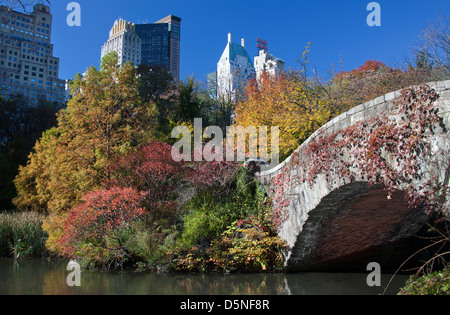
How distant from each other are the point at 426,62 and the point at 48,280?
16096 mm

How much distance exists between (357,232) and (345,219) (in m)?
0.87

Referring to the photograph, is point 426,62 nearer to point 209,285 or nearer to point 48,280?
point 209,285

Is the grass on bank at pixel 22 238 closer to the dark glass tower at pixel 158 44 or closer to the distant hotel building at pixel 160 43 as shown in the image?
the distant hotel building at pixel 160 43

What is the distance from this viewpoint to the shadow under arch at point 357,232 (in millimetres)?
6988

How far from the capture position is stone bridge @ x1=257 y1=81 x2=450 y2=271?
641 cm

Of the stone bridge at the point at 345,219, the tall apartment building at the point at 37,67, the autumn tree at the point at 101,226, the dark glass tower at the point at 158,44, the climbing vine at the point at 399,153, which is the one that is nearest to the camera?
the climbing vine at the point at 399,153

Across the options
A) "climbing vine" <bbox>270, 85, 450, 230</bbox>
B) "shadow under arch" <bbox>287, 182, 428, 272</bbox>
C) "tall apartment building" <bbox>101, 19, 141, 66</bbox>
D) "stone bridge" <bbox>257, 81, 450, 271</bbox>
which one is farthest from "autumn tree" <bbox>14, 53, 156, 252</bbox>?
"tall apartment building" <bbox>101, 19, 141, 66</bbox>

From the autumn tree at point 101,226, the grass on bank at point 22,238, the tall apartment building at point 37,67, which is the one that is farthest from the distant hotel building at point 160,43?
the autumn tree at point 101,226

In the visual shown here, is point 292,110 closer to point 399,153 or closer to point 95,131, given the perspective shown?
point 95,131

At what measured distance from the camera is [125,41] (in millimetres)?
99938

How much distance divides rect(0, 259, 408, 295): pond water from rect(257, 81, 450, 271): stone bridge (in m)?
0.64

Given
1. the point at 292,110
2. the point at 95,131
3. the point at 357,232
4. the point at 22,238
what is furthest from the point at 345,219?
the point at 22,238

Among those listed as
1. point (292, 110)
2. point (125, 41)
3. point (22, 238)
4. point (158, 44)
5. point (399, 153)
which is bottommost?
point (22, 238)
